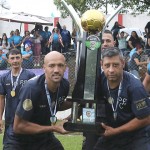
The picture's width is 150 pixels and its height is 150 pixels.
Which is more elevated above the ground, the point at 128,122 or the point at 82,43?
the point at 82,43

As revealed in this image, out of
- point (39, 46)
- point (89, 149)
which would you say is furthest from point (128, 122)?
point (39, 46)

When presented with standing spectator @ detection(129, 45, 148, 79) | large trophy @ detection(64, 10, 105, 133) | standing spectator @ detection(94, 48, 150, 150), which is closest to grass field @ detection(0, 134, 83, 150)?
standing spectator @ detection(129, 45, 148, 79)

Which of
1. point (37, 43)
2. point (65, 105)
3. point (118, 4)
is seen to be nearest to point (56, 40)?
point (37, 43)

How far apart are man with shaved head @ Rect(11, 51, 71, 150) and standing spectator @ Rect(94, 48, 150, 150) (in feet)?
1.69

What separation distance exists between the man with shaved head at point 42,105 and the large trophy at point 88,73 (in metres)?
0.28

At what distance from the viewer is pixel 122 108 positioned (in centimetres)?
537

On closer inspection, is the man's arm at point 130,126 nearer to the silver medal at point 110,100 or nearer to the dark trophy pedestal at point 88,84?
the dark trophy pedestal at point 88,84

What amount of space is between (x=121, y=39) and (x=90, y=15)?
12.6 metres

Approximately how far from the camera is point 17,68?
830 centimetres

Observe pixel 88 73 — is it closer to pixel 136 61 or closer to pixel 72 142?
pixel 72 142

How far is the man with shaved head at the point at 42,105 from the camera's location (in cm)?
536

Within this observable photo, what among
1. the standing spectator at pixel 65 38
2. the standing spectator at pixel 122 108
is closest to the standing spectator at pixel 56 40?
the standing spectator at pixel 65 38

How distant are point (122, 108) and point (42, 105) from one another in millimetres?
907

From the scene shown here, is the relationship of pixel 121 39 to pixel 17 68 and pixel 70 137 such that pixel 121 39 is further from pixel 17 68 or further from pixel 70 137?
pixel 17 68
